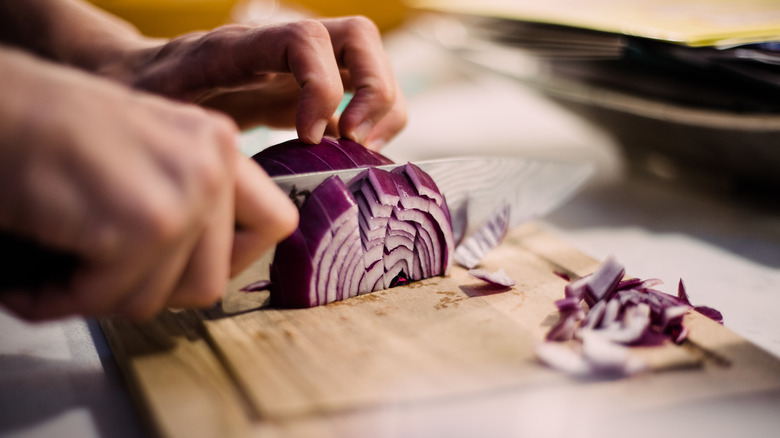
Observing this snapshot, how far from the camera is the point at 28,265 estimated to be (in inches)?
27.4

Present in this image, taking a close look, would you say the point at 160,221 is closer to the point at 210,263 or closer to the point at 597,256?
the point at 210,263

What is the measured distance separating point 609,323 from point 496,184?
0.43 metres

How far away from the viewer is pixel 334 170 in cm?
103

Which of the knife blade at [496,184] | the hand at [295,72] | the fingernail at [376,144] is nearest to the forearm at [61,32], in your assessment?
the hand at [295,72]

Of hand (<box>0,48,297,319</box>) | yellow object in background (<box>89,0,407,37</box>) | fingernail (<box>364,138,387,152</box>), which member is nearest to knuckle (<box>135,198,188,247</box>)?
hand (<box>0,48,297,319</box>)

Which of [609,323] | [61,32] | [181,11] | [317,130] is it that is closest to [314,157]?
[317,130]

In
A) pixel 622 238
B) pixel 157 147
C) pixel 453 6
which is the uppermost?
pixel 453 6

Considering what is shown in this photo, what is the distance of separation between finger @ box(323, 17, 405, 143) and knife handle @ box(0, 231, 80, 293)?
0.61 metres

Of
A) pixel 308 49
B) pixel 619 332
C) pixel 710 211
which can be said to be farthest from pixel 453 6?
pixel 619 332

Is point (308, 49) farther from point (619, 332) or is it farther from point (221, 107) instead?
point (619, 332)

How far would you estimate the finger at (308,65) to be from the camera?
106 centimetres

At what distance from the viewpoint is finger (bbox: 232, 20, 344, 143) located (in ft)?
3.48

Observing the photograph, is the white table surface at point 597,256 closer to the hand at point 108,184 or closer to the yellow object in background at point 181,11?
the hand at point 108,184

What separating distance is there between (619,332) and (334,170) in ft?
1.66
